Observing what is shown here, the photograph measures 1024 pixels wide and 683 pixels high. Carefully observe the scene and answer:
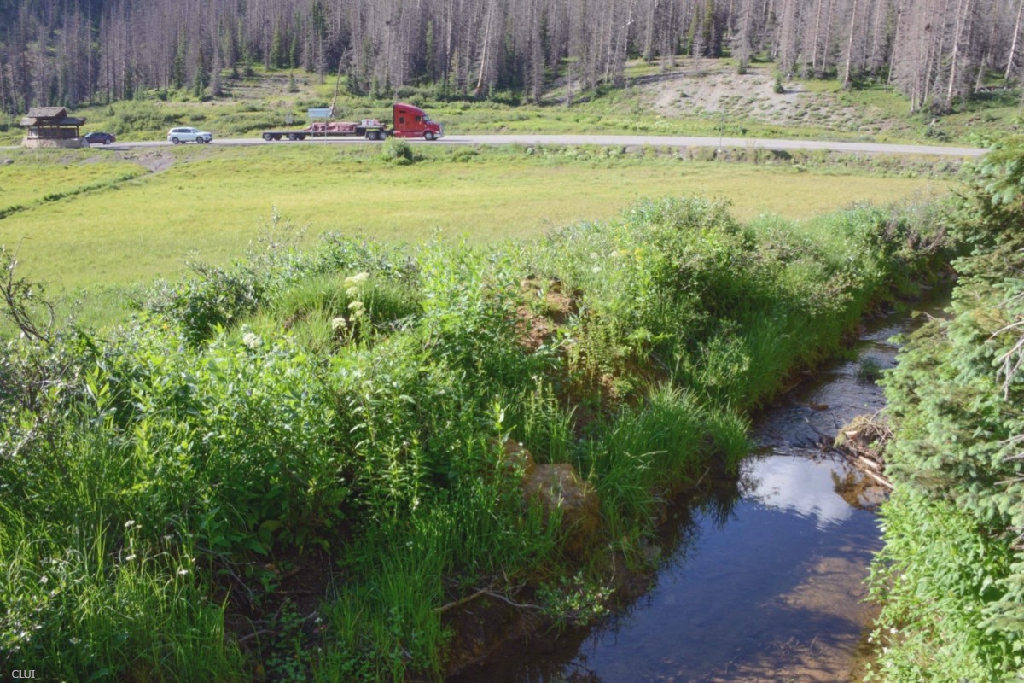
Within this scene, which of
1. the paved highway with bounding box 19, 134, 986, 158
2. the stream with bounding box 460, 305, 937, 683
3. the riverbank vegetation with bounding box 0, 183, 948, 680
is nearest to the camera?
the riverbank vegetation with bounding box 0, 183, 948, 680

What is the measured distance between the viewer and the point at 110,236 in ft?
70.2

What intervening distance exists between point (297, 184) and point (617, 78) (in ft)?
202

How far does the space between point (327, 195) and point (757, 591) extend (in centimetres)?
2709

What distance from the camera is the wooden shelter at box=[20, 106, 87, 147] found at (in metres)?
60.0

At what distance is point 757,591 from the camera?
7.31m

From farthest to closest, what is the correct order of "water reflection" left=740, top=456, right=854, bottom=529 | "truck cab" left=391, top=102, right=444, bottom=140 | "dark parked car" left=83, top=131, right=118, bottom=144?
1. "dark parked car" left=83, top=131, right=118, bottom=144
2. "truck cab" left=391, top=102, right=444, bottom=140
3. "water reflection" left=740, top=456, right=854, bottom=529

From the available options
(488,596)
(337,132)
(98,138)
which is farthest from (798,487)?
(98,138)

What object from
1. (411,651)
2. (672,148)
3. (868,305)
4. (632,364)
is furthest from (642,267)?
(672,148)

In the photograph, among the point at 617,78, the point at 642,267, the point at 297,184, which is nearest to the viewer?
the point at 642,267

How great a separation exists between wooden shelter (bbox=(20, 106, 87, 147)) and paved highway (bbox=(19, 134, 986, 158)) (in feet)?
13.1

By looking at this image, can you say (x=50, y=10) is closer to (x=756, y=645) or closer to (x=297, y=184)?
(x=297, y=184)

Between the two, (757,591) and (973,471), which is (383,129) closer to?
(757,591)

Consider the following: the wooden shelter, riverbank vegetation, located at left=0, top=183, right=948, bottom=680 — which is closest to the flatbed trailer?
the wooden shelter

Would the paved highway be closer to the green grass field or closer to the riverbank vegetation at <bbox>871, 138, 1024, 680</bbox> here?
the green grass field
